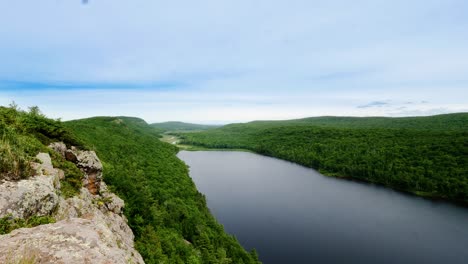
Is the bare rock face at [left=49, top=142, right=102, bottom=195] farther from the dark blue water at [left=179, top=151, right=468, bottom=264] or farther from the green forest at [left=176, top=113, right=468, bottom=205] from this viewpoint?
the green forest at [left=176, top=113, right=468, bottom=205]

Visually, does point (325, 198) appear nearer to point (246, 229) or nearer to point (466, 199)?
point (246, 229)

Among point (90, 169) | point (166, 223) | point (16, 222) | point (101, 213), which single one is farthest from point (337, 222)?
point (16, 222)

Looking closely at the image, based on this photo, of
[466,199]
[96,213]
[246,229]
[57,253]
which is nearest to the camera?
[57,253]

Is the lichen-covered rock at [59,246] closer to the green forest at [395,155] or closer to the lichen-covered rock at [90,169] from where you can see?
the lichen-covered rock at [90,169]

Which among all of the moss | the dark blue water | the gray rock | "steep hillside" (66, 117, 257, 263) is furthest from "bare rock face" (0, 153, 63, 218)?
the dark blue water

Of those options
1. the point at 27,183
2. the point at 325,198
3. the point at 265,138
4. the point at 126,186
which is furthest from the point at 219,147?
the point at 27,183

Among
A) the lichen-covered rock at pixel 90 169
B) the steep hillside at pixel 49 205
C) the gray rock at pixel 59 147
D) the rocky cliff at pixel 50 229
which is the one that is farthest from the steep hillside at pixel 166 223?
the rocky cliff at pixel 50 229
